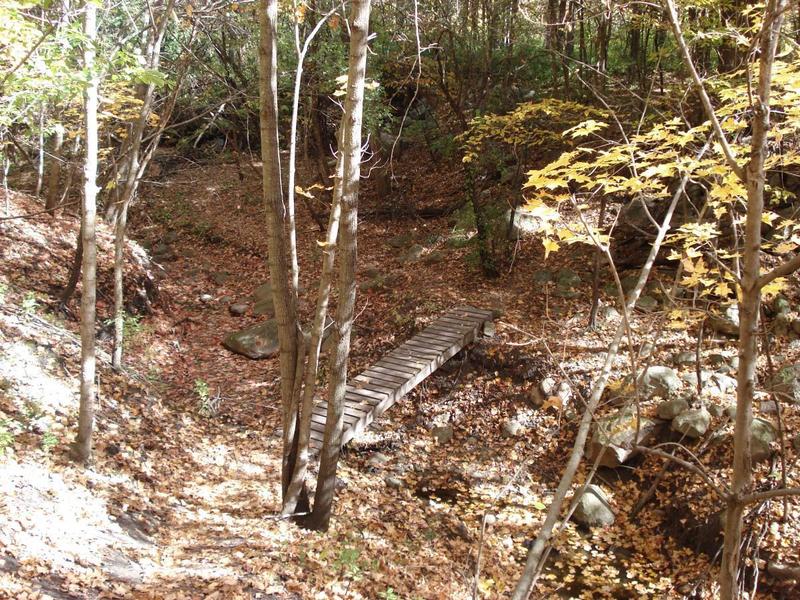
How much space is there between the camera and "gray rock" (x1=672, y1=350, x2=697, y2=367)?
7547 millimetres

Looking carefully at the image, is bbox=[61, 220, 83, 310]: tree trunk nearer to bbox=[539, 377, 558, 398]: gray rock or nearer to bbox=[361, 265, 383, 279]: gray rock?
bbox=[361, 265, 383, 279]: gray rock

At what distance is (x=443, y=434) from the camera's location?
7867 millimetres

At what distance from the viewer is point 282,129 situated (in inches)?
598

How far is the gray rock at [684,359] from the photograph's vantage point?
24.8ft

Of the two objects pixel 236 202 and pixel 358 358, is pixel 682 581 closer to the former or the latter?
pixel 358 358

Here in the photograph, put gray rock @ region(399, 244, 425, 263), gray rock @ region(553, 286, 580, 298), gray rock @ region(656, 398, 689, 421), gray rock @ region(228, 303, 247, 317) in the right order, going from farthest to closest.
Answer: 1. gray rock @ region(399, 244, 425, 263)
2. gray rock @ region(228, 303, 247, 317)
3. gray rock @ region(553, 286, 580, 298)
4. gray rock @ region(656, 398, 689, 421)

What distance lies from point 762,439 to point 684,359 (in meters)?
1.77

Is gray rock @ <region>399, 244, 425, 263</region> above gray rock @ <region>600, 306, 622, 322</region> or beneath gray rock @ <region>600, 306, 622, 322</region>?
above

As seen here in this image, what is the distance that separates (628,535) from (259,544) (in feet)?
13.3

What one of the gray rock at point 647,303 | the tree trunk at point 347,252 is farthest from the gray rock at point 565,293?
the tree trunk at point 347,252

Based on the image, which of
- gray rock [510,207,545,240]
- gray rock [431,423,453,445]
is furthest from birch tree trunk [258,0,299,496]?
gray rock [510,207,545,240]

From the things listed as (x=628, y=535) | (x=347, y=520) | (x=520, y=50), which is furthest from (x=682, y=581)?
(x=520, y=50)

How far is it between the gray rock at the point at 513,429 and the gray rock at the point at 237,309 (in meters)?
6.09

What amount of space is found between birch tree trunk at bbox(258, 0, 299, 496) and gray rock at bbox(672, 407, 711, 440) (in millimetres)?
4631
